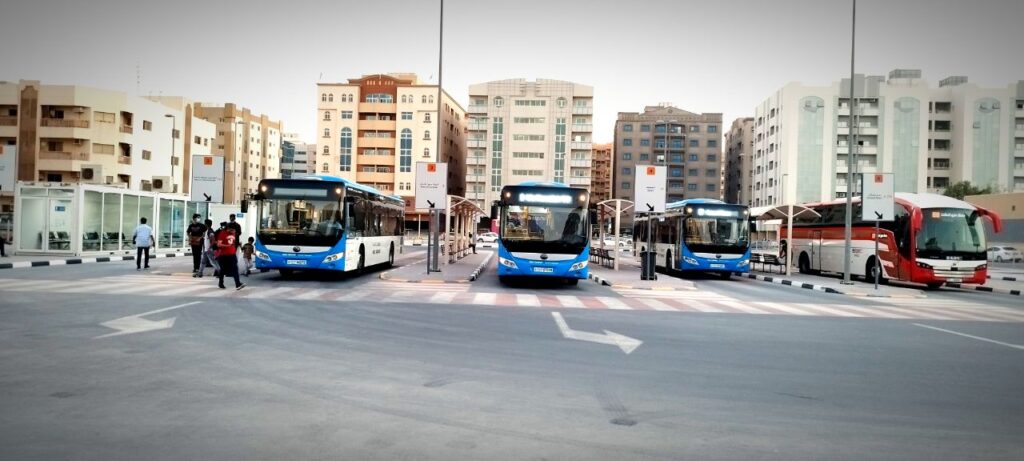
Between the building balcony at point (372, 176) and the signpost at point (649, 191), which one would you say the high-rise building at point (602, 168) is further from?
the signpost at point (649, 191)

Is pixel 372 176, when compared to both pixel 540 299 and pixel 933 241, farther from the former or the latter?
pixel 540 299

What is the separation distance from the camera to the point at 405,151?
94125 mm

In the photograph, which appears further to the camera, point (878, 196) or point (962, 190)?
point (962, 190)

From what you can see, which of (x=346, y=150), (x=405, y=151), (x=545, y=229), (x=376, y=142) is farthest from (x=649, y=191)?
(x=346, y=150)

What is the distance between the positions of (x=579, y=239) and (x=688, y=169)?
104m

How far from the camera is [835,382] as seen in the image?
7.18 metres

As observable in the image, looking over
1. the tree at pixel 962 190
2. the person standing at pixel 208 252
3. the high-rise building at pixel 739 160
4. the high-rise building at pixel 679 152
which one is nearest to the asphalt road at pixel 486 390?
the person standing at pixel 208 252

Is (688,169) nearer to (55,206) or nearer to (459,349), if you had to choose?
(55,206)

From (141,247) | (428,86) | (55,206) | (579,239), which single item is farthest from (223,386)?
(428,86)

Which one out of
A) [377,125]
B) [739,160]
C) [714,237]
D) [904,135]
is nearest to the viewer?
[714,237]

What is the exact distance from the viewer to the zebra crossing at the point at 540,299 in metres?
14.9

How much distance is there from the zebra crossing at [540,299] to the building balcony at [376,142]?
76426 mm

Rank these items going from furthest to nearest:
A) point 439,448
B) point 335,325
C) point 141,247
Answer: 1. point 141,247
2. point 335,325
3. point 439,448

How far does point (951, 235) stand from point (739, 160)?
100 m
